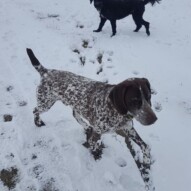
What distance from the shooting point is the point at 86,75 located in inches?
262

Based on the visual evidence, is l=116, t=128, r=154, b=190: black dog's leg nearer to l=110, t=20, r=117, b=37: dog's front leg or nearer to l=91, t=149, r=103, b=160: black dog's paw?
l=91, t=149, r=103, b=160: black dog's paw

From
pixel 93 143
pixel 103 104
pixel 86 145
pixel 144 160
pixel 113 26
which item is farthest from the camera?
pixel 113 26

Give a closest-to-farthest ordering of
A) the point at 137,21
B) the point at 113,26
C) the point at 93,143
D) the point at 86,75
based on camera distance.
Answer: the point at 93,143
the point at 86,75
the point at 113,26
the point at 137,21

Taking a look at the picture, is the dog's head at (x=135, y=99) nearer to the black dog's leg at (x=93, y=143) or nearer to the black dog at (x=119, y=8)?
the black dog's leg at (x=93, y=143)

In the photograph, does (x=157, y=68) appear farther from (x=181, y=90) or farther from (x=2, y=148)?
(x=2, y=148)

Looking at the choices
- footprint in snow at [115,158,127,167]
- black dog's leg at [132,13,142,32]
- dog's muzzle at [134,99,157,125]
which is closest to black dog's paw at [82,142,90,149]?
footprint in snow at [115,158,127,167]

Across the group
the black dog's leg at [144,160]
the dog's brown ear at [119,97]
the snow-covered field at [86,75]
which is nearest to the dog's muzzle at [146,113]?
the dog's brown ear at [119,97]

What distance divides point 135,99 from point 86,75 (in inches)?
133

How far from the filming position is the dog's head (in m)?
3.35

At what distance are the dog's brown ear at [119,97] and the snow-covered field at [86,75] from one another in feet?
3.92

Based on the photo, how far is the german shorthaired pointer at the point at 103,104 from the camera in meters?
3.41

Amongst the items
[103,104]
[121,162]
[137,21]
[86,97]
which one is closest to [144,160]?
[121,162]

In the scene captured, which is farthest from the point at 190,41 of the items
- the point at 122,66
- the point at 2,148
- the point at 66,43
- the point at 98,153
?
the point at 2,148

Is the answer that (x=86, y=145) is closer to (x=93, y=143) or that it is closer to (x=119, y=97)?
(x=93, y=143)
